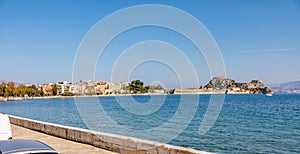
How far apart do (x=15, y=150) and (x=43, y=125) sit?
1051cm

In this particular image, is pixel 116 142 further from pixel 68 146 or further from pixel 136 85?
pixel 136 85

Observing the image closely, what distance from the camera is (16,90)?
171 metres

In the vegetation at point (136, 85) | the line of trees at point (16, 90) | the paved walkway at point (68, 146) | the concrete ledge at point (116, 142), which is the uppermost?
the line of trees at point (16, 90)

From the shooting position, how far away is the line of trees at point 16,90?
164 metres

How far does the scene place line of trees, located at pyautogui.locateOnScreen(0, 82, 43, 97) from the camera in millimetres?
164250

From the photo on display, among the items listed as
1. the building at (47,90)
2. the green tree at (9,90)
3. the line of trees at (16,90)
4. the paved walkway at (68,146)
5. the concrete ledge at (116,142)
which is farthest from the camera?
the building at (47,90)

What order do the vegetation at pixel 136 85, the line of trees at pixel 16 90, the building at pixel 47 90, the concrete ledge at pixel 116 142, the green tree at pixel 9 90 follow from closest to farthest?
the concrete ledge at pixel 116 142 < the vegetation at pixel 136 85 < the line of trees at pixel 16 90 < the green tree at pixel 9 90 < the building at pixel 47 90

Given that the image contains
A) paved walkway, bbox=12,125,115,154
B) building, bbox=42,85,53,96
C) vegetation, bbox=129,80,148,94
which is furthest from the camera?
building, bbox=42,85,53,96

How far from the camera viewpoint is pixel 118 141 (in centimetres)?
899

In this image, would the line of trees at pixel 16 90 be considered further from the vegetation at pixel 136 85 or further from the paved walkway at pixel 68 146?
the paved walkway at pixel 68 146

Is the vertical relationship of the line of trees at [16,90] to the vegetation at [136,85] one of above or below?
above

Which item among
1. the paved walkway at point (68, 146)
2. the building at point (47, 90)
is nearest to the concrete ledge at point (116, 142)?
the paved walkway at point (68, 146)

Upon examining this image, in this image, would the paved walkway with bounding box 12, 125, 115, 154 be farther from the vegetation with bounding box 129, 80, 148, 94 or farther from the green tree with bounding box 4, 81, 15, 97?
the green tree with bounding box 4, 81, 15, 97

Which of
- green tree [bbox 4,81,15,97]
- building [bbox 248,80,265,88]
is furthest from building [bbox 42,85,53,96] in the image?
building [bbox 248,80,265,88]
